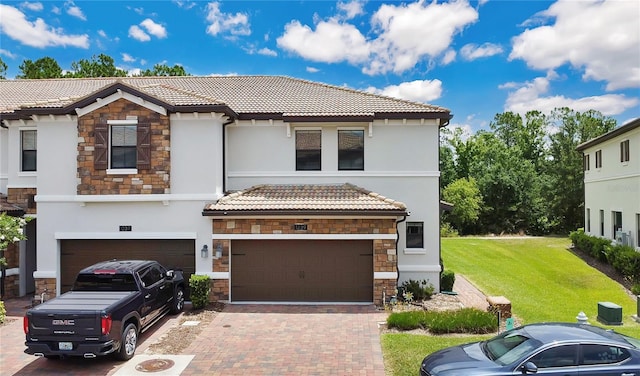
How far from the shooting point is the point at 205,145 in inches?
540

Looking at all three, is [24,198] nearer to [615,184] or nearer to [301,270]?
[301,270]

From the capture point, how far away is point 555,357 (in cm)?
658

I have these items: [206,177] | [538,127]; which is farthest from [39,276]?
[538,127]

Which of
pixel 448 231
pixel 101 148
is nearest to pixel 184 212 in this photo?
pixel 101 148

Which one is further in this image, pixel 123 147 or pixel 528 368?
pixel 123 147

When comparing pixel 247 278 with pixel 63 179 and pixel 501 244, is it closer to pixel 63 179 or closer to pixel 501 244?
pixel 63 179

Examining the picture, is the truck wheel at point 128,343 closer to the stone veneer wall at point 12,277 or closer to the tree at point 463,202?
the stone veneer wall at point 12,277

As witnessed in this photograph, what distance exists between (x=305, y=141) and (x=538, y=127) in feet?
152

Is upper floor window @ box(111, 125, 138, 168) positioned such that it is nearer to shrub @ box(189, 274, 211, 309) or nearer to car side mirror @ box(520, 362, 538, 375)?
shrub @ box(189, 274, 211, 309)

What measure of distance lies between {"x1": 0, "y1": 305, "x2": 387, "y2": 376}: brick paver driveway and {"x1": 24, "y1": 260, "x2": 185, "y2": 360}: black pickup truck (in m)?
0.52

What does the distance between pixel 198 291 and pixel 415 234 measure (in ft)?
24.8

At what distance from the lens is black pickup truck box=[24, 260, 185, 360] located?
8266 millimetres

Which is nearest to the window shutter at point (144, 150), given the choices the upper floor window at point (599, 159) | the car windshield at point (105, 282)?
the car windshield at point (105, 282)

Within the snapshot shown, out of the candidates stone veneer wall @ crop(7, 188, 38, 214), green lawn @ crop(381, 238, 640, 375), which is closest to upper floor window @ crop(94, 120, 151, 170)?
stone veneer wall @ crop(7, 188, 38, 214)
